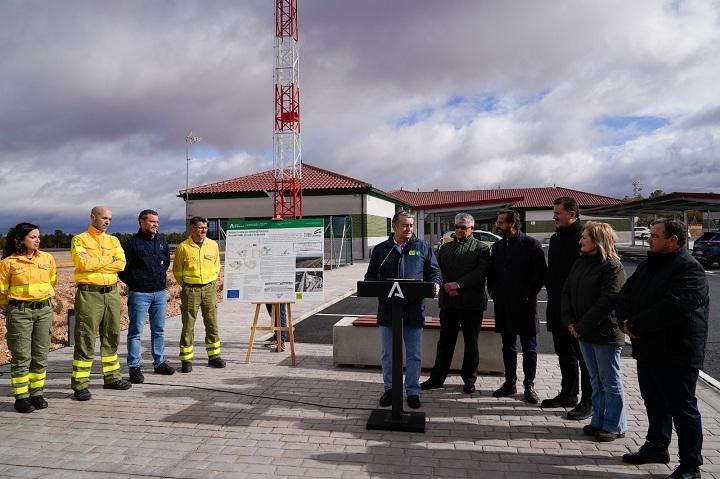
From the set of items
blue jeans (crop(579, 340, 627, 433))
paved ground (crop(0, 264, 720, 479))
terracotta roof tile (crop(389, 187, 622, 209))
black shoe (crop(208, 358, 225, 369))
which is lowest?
paved ground (crop(0, 264, 720, 479))

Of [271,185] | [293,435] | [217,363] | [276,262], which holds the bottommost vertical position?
[293,435]

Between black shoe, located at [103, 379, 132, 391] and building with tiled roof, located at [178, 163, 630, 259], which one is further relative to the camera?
building with tiled roof, located at [178, 163, 630, 259]

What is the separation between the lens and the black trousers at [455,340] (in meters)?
4.91

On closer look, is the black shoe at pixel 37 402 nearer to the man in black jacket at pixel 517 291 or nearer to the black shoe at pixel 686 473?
the man in black jacket at pixel 517 291

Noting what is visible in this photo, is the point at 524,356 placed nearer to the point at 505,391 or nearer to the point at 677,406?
the point at 505,391

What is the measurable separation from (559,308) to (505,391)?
1.04 meters

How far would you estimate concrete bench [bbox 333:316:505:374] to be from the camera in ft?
18.0

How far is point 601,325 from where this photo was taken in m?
3.72

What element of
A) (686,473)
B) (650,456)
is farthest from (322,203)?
(686,473)

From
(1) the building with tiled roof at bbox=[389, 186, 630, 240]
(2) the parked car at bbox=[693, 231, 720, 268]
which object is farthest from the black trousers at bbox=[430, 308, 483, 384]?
(1) the building with tiled roof at bbox=[389, 186, 630, 240]

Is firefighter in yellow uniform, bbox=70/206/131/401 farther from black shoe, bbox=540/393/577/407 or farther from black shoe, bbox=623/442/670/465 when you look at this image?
black shoe, bbox=623/442/670/465

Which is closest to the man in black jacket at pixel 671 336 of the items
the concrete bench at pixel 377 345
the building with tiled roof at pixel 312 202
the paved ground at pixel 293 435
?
the paved ground at pixel 293 435

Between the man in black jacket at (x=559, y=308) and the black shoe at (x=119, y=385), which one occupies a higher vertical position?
the man in black jacket at (x=559, y=308)

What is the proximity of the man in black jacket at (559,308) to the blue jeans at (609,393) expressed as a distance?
0.39 metres
